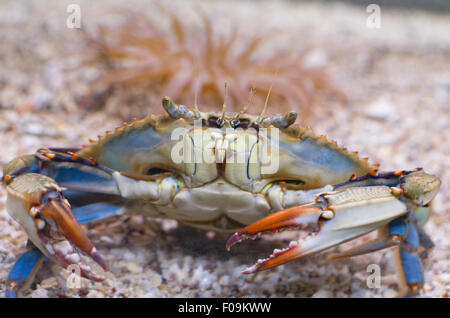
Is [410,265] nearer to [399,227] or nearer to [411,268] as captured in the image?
[411,268]

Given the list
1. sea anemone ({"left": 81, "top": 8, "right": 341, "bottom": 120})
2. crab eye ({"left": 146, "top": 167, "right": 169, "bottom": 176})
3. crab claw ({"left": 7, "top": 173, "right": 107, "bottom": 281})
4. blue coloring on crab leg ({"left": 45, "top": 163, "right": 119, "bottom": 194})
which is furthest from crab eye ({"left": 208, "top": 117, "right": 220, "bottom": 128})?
sea anemone ({"left": 81, "top": 8, "right": 341, "bottom": 120})

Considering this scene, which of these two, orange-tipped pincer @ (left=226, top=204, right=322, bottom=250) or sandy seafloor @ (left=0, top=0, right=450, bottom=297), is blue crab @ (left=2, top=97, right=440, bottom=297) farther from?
sandy seafloor @ (left=0, top=0, right=450, bottom=297)

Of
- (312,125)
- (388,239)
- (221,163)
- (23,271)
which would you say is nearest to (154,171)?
(221,163)

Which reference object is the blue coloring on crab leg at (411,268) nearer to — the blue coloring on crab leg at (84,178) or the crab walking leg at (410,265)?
the crab walking leg at (410,265)

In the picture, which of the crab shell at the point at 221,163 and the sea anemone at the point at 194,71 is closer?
the crab shell at the point at 221,163

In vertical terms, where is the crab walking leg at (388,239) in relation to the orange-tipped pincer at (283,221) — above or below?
below

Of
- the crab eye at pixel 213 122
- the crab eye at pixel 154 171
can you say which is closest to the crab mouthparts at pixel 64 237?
Result: the crab eye at pixel 154 171
